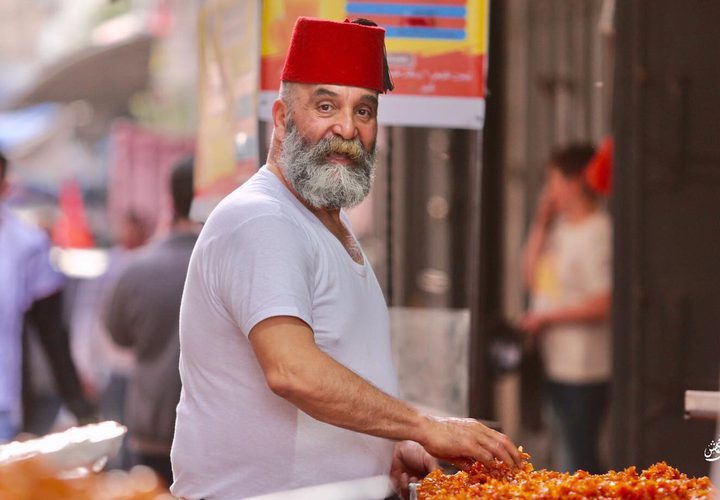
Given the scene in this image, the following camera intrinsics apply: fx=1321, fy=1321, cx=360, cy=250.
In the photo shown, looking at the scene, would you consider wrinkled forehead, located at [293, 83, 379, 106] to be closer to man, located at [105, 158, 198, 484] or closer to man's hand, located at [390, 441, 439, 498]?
man's hand, located at [390, 441, 439, 498]

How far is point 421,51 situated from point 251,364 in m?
1.47

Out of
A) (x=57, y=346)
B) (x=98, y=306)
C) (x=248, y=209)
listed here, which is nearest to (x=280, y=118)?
(x=248, y=209)

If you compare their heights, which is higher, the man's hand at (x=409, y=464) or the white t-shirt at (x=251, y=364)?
the white t-shirt at (x=251, y=364)

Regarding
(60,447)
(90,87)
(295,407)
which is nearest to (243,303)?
(295,407)

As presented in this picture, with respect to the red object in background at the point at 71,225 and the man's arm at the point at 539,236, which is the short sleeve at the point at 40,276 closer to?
the man's arm at the point at 539,236

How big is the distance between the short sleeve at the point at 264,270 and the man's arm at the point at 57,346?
10.8ft

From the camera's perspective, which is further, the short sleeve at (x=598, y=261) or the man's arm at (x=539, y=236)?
the man's arm at (x=539, y=236)

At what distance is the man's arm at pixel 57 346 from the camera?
6082mm

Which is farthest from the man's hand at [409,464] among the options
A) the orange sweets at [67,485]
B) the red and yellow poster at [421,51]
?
the orange sweets at [67,485]

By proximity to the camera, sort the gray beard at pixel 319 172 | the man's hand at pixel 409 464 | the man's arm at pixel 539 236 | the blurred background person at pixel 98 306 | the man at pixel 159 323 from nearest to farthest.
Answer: the gray beard at pixel 319 172 < the man's hand at pixel 409 464 < the man at pixel 159 323 < the man's arm at pixel 539 236 < the blurred background person at pixel 98 306

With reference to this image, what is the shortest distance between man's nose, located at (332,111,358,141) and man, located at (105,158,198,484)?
2.75 m

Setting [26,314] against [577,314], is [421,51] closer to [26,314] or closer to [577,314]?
[26,314]

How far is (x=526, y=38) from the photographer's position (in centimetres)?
861

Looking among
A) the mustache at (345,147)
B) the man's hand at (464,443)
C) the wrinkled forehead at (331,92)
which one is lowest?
the man's hand at (464,443)
